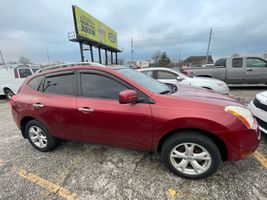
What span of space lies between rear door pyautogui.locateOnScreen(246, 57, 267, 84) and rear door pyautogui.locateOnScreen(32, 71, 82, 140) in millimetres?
8423

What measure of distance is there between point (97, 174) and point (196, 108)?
171 cm

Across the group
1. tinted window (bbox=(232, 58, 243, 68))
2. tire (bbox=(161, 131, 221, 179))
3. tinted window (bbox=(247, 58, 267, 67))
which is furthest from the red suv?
tinted window (bbox=(247, 58, 267, 67))

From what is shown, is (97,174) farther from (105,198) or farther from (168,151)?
(168,151)

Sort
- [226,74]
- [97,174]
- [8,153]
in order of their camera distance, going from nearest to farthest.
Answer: [97,174] < [8,153] < [226,74]

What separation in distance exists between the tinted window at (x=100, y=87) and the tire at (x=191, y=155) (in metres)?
1.01

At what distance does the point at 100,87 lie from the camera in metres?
2.34

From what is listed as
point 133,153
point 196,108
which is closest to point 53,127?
point 133,153

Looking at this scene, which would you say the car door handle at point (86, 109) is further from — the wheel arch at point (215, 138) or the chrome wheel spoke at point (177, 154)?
the chrome wheel spoke at point (177, 154)

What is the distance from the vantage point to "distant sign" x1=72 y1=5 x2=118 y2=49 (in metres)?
18.1

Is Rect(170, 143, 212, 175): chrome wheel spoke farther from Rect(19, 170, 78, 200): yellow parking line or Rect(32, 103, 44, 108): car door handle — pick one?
Rect(32, 103, 44, 108): car door handle

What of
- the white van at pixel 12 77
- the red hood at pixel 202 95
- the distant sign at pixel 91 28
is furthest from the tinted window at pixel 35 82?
the distant sign at pixel 91 28

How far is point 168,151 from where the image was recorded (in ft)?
6.85

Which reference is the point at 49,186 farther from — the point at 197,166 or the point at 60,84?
the point at 197,166

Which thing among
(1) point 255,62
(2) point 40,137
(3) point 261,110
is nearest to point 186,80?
(3) point 261,110
